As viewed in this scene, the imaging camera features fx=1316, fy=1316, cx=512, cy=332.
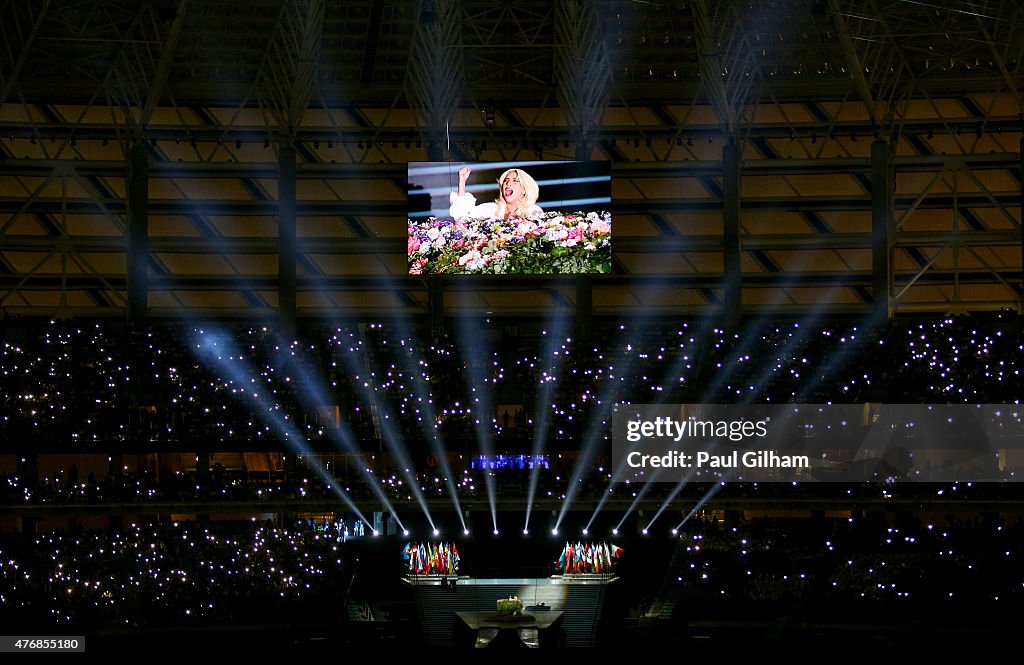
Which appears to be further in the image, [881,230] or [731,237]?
[731,237]

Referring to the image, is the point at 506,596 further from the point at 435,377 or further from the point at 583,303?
the point at 583,303

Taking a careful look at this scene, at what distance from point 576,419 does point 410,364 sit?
16.5ft

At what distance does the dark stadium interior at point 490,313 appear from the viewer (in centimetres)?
2856

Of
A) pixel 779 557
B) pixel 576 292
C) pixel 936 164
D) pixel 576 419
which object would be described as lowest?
pixel 779 557

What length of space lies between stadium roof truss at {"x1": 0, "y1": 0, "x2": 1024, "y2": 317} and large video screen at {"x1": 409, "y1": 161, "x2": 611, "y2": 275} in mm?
2210

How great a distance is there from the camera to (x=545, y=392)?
117 ft

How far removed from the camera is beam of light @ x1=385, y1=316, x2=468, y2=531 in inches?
1255

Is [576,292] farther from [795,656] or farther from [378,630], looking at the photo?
[795,656]

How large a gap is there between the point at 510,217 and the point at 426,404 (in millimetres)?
5670

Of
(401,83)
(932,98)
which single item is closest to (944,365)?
(932,98)

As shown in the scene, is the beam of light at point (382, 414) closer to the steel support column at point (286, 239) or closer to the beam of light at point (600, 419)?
the steel support column at point (286, 239)

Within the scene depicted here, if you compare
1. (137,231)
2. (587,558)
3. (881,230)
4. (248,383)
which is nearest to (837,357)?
(881,230)

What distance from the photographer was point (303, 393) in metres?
35.1

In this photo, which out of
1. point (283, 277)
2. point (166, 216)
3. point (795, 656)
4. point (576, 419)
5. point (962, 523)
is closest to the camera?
point (795, 656)
